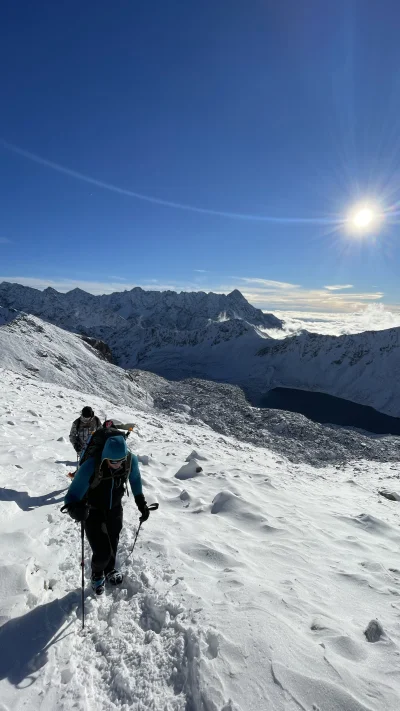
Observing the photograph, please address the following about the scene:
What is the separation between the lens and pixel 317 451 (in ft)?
162

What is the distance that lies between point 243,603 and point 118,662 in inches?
64.5

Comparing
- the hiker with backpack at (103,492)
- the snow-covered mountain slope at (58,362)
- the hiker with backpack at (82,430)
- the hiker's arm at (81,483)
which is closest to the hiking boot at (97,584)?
the hiker with backpack at (103,492)

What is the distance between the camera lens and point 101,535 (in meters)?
4.75

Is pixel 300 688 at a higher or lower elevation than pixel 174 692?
higher

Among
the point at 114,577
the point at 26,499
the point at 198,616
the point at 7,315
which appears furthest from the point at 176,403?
the point at 198,616

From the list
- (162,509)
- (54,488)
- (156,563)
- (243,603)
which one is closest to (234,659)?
(243,603)

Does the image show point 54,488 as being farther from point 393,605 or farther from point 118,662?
point 393,605

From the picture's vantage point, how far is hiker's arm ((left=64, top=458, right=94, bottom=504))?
4406 millimetres

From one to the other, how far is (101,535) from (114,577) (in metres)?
0.67

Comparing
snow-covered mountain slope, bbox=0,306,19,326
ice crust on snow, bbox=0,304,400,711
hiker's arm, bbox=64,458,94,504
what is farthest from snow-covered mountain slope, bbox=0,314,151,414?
hiker's arm, bbox=64,458,94,504

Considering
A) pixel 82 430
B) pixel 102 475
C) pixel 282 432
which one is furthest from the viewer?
pixel 282 432

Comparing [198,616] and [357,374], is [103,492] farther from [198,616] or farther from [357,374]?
[357,374]

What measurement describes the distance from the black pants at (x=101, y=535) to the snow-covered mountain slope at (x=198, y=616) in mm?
440

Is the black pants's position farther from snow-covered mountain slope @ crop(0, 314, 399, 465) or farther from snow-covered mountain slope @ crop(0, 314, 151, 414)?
snow-covered mountain slope @ crop(0, 314, 151, 414)
